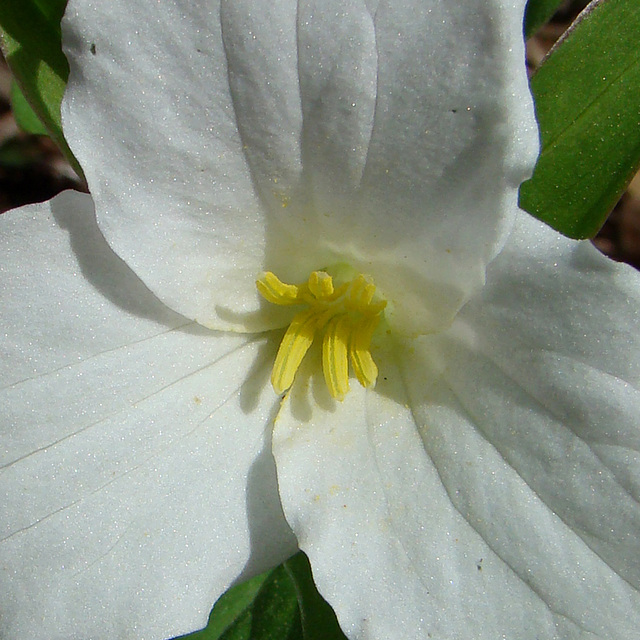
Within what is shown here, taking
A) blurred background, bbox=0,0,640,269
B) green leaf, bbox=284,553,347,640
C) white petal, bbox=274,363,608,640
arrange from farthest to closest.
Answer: blurred background, bbox=0,0,640,269
green leaf, bbox=284,553,347,640
white petal, bbox=274,363,608,640

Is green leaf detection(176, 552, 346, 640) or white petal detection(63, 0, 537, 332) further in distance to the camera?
green leaf detection(176, 552, 346, 640)

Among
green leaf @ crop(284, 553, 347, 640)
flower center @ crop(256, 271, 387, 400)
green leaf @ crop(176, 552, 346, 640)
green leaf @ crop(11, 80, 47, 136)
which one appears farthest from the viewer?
green leaf @ crop(11, 80, 47, 136)

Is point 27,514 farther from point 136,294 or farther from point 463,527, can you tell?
point 463,527


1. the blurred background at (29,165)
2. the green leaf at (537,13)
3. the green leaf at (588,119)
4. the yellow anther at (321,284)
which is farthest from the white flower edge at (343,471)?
the blurred background at (29,165)

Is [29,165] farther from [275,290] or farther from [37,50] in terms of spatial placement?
[275,290]

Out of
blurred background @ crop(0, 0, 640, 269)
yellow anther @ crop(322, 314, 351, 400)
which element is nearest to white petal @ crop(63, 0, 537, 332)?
yellow anther @ crop(322, 314, 351, 400)

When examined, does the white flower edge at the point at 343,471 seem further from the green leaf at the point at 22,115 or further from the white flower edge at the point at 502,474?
the green leaf at the point at 22,115

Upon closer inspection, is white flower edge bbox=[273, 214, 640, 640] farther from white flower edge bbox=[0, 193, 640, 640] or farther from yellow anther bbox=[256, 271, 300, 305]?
yellow anther bbox=[256, 271, 300, 305]
